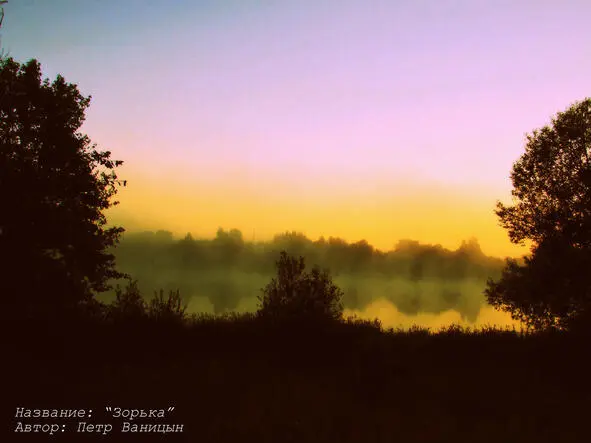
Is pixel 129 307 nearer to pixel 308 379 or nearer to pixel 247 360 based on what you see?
pixel 247 360

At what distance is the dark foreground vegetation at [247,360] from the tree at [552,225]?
0.19 meters

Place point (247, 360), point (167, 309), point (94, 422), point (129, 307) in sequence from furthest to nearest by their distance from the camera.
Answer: point (129, 307)
point (167, 309)
point (247, 360)
point (94, 422)

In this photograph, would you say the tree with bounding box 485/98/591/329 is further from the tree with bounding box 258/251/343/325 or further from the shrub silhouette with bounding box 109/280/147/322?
the shrub silhouette with bounding box 109/280/147/322

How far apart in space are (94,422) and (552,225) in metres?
28.9

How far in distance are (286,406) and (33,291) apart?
59.2 feet

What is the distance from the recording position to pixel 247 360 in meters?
11.8

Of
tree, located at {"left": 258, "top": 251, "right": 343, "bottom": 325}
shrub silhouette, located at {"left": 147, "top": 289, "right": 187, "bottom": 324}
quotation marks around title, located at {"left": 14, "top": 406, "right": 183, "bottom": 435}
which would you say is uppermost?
tree, located at {"left": 258, "top": 251, "right": 343, "bottom": 325}

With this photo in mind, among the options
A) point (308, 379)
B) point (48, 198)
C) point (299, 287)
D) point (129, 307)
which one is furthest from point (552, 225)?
point (48, 198)

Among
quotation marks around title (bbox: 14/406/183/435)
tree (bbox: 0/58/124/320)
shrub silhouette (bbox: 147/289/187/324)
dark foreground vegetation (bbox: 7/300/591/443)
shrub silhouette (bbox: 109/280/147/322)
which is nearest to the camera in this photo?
quotation marks around title (bbox: 14/406/183/435)

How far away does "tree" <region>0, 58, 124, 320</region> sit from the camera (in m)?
20.3

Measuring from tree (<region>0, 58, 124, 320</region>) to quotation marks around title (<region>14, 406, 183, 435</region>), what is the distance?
495 inches

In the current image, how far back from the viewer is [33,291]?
66.8 ft

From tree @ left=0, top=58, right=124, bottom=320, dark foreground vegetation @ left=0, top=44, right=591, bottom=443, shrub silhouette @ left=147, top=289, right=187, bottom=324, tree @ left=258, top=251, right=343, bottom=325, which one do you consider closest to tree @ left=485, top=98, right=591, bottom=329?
dark foreground vegetation @ left=0, top=44, right=591, bottom=443

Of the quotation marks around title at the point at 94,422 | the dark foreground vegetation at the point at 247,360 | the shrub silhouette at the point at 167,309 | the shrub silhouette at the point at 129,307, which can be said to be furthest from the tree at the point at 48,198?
the quotation marks around title at the point at 94,422
